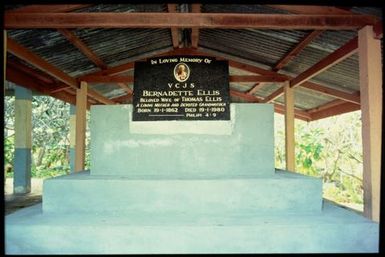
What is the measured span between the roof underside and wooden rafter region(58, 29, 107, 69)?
0.09 meters

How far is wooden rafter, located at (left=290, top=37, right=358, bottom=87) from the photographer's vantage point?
6052 millimetres

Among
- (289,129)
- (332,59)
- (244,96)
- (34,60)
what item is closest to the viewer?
(332,59)

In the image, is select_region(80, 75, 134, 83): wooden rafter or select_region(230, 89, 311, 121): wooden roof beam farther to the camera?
select_region(230, 89, 311, 121): wooden roof beam

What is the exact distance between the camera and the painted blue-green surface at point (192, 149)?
5848 millimetres

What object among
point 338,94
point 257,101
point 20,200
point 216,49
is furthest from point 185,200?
point 257,101

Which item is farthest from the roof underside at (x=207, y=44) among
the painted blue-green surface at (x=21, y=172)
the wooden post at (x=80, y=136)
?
the painted blue-green surface at (x=21, y=172)

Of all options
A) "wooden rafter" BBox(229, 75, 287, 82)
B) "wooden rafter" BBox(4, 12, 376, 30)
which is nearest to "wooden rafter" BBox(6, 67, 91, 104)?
"wooden rafter" BBox(4, 12, 376, 30)

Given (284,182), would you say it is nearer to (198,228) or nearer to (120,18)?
(198,228)

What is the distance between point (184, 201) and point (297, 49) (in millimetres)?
4495

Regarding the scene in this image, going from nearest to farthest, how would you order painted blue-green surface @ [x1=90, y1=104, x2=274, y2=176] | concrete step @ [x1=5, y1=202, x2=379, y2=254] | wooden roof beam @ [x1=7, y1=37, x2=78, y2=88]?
concrete step @ [x1=5, y1=202, x2=379, y2=254] → painted blue-green surface @ [x1=90, y1=104, x2=274, y2=176] → wooden roof beam @ [x1=7, y1=37, x2=78, y2=88]

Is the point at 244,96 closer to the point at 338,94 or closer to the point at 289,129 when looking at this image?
the point at 289,129

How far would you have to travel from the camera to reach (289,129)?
392 inches

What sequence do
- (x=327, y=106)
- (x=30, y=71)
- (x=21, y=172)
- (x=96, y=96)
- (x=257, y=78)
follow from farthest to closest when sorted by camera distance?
1. (x=327, y=106)
2. (x=96, y=96)
3. (x=21, y=172)
4. (x=257, y=78)
5. (x=30, y=71)

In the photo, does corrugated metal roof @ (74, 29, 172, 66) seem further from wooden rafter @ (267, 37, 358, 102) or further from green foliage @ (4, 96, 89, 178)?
green foliage @ (4, 96, 89, 178)
